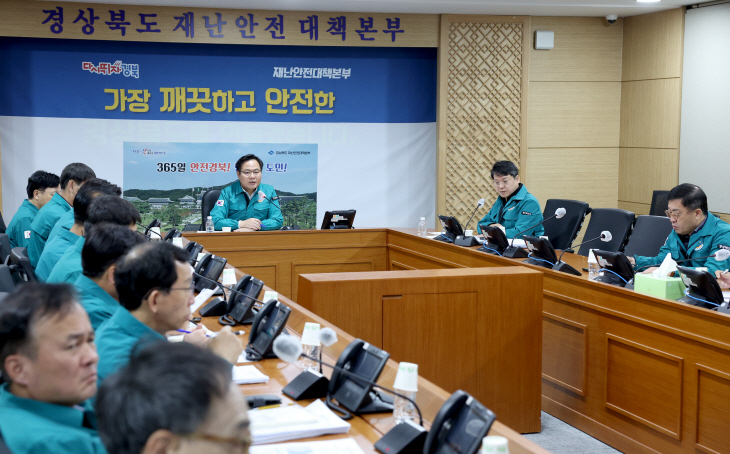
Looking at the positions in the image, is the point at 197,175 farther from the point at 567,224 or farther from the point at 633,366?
the point at 633,366

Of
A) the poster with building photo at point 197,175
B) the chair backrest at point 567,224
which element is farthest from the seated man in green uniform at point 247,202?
the chair backrest at point 567,224

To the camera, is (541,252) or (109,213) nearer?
(109,213)

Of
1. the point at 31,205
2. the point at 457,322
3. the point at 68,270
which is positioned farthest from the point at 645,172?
the point at 68,270

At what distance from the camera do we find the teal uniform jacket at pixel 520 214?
5047 mm

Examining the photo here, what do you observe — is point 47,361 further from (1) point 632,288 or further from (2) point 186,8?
(2) point 186,8

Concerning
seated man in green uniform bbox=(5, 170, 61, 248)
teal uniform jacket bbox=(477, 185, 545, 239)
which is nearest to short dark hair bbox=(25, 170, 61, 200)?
seated man in green uniform bbox=(5, 170, 61, 248)

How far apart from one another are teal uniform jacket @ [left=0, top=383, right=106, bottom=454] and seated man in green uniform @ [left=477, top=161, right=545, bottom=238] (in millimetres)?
4109

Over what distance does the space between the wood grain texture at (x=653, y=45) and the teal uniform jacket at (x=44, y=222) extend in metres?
5.58

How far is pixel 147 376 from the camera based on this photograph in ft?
Answer: 2.74

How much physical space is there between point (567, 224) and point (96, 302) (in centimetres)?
358

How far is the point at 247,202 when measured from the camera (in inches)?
216

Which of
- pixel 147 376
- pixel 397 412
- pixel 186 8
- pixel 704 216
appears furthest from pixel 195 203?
pixel 147 376

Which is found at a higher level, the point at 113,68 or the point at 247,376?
the point at 113,68

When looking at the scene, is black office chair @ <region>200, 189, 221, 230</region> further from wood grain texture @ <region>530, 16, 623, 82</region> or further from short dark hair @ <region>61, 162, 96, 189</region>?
wood grain texture @ <region>530, 16, 623, 82</region>
